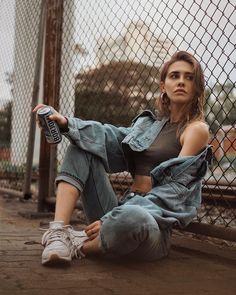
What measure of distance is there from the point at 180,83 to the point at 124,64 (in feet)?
6.53

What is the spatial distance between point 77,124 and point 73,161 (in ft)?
0.65

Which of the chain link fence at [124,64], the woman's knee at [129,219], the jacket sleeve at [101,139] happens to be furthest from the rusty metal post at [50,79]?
the woman's knee at [129,219]

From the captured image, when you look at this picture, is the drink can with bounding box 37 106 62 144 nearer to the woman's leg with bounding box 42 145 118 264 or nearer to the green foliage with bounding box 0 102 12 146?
the woman's leg with bounding box 42 145 118 264

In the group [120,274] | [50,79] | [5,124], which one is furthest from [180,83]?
[5,124]

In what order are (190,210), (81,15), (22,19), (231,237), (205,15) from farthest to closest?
1. (22,19)
2. (81,15)
3. (205,15)
4. (231,237)
5. (190,210)

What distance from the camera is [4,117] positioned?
7.57 meters

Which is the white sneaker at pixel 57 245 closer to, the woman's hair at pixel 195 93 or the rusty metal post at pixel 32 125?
the woman's hair at pixel 195 93

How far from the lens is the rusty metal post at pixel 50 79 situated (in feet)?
12.8

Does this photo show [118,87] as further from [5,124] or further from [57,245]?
[5,124]

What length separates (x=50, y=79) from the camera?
12.9ft

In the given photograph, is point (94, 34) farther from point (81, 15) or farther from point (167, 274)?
point (167, 274)

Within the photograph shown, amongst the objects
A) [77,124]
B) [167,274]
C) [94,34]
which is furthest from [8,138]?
[167,274]

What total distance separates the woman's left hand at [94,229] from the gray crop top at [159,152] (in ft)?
1.40

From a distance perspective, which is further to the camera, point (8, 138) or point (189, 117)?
point (8, 138)
